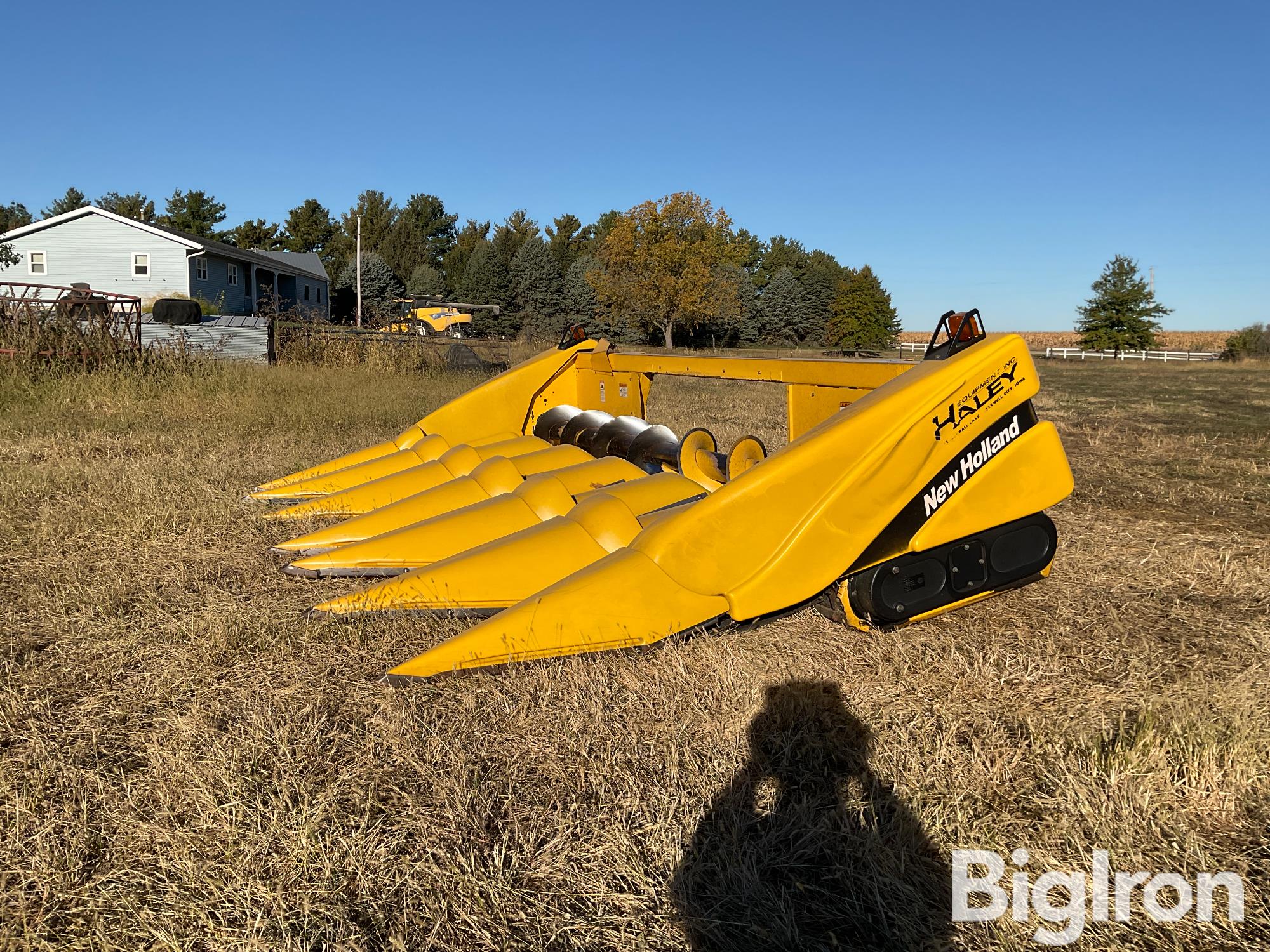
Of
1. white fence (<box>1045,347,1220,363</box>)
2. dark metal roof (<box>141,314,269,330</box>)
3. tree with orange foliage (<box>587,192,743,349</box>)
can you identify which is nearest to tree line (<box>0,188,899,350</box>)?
tree with orange foliage (<box>587,192,743,349</box>)

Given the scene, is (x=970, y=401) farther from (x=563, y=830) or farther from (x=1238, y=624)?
(x=563, y=830)

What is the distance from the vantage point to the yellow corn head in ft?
8.93

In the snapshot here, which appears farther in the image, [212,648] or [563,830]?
[212,648]

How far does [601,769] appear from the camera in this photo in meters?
2.28

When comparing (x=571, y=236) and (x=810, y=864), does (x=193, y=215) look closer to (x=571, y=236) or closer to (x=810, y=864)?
(x=571, y=236)

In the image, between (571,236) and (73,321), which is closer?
(73,321)

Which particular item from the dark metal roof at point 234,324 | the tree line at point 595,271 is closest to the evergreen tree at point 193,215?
the tree line at point 595,271

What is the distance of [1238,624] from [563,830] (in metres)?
3.24

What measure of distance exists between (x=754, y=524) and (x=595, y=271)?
50159 mm

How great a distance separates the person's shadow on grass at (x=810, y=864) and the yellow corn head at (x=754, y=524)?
64 cm

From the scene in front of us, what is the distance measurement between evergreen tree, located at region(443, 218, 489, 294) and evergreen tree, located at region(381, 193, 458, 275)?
146cm

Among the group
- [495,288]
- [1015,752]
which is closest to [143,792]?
[1015,752]

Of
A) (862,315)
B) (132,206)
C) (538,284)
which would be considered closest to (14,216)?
(132,206)

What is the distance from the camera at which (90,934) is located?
1665mm
